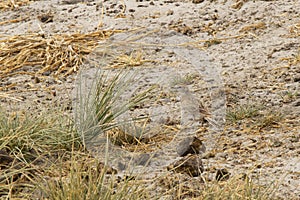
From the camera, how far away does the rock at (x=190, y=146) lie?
278 cm

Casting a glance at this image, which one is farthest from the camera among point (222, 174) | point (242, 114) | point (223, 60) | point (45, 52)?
point (45, 52)

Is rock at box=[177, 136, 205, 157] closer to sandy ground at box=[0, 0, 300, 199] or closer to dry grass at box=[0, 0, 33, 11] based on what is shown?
sandy ground at box=[0, 0, 300, 199]

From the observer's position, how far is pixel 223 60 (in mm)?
3721

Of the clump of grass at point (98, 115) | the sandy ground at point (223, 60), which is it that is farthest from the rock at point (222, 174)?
the clump of grass at point (98, 115)

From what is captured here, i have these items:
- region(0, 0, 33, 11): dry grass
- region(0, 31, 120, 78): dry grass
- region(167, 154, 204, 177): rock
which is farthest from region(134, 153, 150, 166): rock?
region(0, 0, 33, 11): dry grass

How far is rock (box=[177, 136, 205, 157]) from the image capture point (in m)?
2.78

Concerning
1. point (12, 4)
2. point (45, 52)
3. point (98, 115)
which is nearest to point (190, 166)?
point (98, 115)

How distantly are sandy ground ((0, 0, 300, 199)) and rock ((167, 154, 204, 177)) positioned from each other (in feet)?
0.15

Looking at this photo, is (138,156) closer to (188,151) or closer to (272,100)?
(188,151)

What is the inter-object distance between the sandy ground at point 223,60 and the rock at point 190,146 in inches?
1.9

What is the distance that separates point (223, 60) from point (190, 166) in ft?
4.16

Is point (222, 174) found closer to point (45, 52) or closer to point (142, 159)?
point (142, 159)

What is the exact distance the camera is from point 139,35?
4070 millimetres

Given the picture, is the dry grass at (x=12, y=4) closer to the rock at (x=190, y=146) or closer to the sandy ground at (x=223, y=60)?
the sandy ground at (x=223, y=60)
